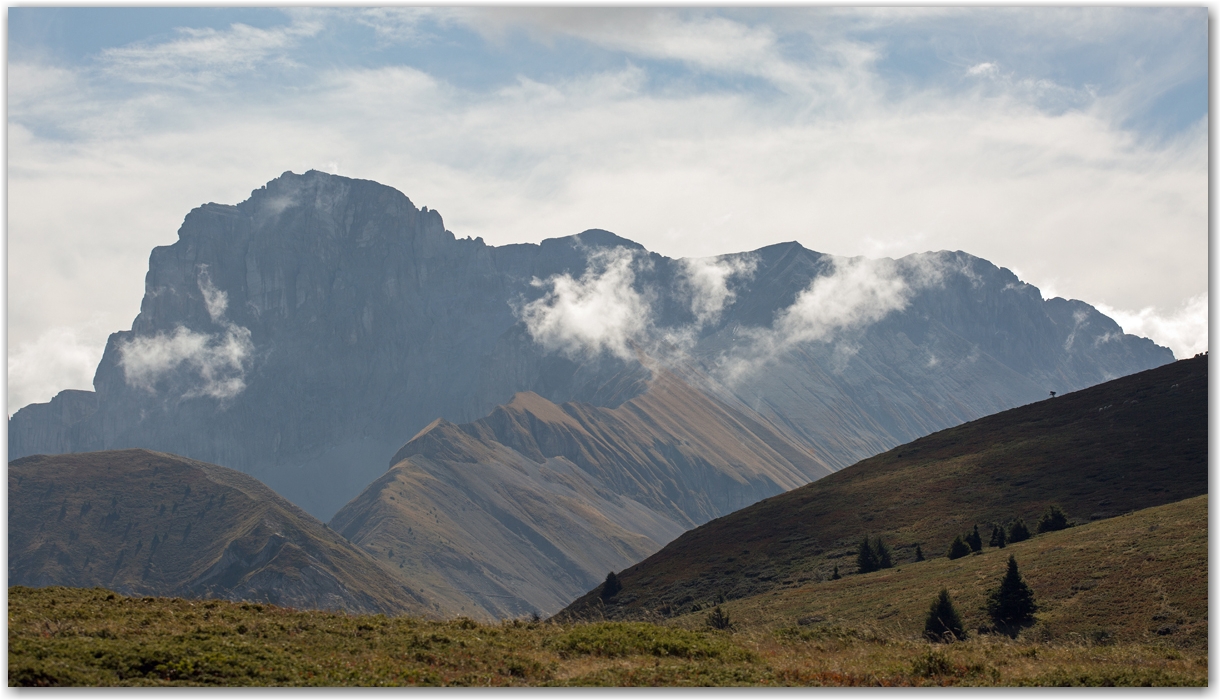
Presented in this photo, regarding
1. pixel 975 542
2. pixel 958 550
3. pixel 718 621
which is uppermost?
Result: pixel 975 542

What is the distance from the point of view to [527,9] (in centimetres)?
3522

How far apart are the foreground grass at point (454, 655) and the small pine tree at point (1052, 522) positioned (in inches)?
1406

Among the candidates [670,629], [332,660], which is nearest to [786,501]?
[670,629]

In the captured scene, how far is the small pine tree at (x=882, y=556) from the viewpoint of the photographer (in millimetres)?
65794

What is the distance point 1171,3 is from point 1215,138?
17.4 feet

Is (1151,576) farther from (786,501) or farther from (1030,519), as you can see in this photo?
(786,501)

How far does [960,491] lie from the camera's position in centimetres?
8469

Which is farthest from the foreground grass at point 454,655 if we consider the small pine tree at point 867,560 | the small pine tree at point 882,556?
the small pine tree at point 882,556

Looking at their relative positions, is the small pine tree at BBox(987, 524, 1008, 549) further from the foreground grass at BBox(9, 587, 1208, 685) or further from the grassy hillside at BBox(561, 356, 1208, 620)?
the foreground grass at BBox(9, 587, 1208, 685)

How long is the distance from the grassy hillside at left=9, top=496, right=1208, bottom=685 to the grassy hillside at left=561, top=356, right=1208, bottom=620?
3249 cm

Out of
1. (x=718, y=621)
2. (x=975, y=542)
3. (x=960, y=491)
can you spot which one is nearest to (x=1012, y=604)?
(x=718, y=621)

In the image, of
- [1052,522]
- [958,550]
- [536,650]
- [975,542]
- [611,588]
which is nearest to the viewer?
[536,650]

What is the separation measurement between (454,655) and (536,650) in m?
2.45

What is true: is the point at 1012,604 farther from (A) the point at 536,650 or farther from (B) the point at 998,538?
(B) the point at 998,538
